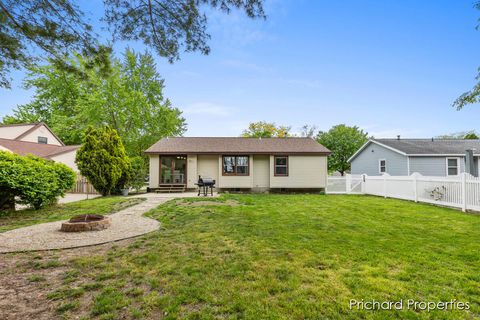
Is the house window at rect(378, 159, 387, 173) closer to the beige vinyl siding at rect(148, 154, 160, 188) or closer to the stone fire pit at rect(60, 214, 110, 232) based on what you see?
the beige vinyl siding at rect(148, 154, 160, 188)

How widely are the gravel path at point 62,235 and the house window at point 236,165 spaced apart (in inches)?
328

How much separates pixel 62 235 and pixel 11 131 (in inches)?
941

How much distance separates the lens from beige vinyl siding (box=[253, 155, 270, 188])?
1534 cm

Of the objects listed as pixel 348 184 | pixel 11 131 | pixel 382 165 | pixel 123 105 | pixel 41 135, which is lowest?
pixel 348 184

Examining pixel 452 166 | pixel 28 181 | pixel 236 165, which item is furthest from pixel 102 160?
pixel 452 166

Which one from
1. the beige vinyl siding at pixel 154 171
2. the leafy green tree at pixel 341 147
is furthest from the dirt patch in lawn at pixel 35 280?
the leafy green tree at pixel 341 147

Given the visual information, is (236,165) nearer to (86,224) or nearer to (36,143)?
(86,224)

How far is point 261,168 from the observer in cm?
1538

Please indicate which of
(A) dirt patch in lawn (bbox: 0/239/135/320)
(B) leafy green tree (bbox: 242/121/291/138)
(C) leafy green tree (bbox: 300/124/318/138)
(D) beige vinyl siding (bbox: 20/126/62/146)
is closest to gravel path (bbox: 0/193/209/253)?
(A) dirt patch in lawn (bbox: 0/239/135/320)

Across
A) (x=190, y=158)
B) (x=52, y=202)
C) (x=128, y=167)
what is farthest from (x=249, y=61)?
(x=52, y=202)

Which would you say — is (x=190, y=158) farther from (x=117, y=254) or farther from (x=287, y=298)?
(x=287, y=298)

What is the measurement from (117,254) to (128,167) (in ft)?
36.9

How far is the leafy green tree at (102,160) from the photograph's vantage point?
1275cm

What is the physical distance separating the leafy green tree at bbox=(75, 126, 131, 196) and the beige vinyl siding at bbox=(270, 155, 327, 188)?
30.7 ft
